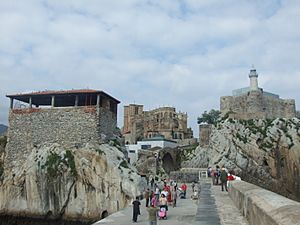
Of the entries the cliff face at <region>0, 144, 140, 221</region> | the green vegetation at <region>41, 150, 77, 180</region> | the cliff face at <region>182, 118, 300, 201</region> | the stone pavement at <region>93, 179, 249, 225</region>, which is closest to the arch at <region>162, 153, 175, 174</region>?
the cliff face at <region>182, 118, 300, 201</region>

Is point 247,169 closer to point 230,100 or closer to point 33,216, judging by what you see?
point 230,100

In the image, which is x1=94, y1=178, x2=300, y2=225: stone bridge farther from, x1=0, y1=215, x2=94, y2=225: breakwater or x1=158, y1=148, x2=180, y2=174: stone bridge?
x1=158, y1=148, x2=180, y2=174: stone bridge

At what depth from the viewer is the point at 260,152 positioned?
30.2 metres

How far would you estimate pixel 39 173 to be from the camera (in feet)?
71.1

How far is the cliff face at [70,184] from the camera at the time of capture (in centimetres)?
2019

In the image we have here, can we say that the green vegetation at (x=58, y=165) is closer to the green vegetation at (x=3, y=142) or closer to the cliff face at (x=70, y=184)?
the cliff face at (x=70, y=184)

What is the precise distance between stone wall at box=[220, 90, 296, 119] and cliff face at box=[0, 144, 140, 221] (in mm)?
17428

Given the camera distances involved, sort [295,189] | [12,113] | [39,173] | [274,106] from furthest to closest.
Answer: [274,106]
[295,189]
[12,113]
[39,173]

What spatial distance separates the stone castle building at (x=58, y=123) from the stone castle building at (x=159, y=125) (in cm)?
2832

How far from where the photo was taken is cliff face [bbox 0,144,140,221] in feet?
66.2

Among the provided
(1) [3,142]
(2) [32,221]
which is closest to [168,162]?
(1) [3,142]

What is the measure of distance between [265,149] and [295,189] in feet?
14.7

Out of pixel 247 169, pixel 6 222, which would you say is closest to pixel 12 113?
pixel 6 222

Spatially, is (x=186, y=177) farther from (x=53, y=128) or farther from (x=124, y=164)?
(x=53, y=128)
